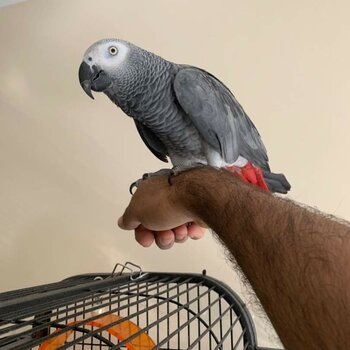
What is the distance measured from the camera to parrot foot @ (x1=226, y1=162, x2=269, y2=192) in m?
0.99

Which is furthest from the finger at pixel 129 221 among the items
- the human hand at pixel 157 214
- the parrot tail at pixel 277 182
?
the parrot tail at pixel 277 182

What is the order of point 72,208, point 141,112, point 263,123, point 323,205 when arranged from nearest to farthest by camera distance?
point 141,112, point 323,205, point 263,123, point 72,208

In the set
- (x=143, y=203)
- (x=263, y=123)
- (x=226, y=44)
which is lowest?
(x=143, y=203)

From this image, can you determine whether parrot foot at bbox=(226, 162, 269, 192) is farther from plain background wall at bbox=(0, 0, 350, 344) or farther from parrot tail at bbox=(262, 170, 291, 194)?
plain background wall at bbox=(0, 0, 350, 344)

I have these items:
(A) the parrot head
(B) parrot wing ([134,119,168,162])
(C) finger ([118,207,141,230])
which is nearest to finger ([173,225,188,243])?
(C) finger ([118,207,141,230])

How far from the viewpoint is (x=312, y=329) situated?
1.13 ft

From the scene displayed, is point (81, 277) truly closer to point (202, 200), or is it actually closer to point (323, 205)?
point (202, 200)

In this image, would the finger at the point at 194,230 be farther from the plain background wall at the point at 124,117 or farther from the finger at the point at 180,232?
the plain background wall at the point at 124,117

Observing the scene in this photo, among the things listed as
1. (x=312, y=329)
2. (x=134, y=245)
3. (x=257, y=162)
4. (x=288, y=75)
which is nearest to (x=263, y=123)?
(x=288, y=75)

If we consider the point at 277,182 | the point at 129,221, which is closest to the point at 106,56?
the point at 129,221

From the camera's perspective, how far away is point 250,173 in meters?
1.02

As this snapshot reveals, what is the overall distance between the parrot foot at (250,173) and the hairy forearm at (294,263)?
18.0 inches

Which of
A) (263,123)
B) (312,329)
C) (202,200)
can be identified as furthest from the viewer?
(263,123)

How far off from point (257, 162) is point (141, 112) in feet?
1.17
